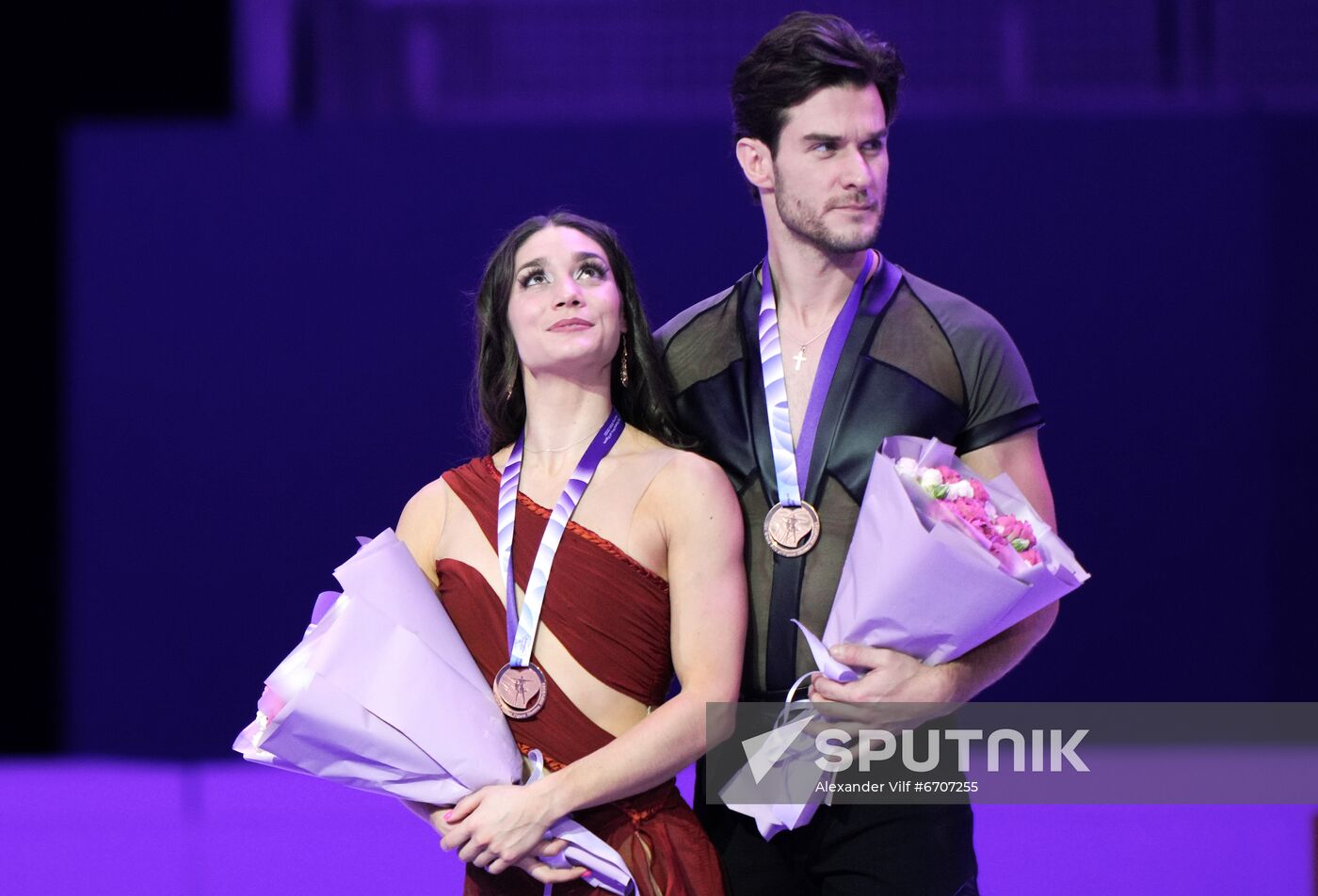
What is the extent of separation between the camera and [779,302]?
2.50 meters

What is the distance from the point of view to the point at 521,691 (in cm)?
212

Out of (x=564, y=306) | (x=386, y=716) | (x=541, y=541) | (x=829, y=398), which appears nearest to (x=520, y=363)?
(x=564, y=306)

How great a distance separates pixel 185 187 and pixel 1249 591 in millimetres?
3843

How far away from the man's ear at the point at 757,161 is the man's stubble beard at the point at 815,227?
0.04m

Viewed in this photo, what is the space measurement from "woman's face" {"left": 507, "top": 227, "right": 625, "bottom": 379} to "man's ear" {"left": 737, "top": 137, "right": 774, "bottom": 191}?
0.32 meters

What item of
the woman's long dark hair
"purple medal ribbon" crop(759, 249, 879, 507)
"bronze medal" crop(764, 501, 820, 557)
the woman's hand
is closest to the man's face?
"purple medal ribbon" crop(759, 249, 879, 507)

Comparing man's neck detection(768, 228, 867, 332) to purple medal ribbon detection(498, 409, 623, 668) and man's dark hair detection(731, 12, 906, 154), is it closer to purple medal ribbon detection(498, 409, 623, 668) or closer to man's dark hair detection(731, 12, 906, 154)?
man's dark hair detection(731, 12, 906, 154)

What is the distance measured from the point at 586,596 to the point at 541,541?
0.10 metres

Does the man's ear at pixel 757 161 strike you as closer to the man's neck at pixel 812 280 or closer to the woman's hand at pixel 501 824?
the man's neck at pixel 812 280

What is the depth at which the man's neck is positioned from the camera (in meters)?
2.43

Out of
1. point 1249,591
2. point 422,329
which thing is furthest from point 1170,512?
point 422,329

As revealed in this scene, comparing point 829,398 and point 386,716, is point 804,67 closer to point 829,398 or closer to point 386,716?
point 829,398

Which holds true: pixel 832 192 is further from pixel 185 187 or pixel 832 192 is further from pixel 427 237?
pixel 185 187

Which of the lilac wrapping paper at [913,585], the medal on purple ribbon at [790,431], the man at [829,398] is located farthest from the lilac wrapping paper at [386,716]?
the medal on purple ribbon at [790,431]
